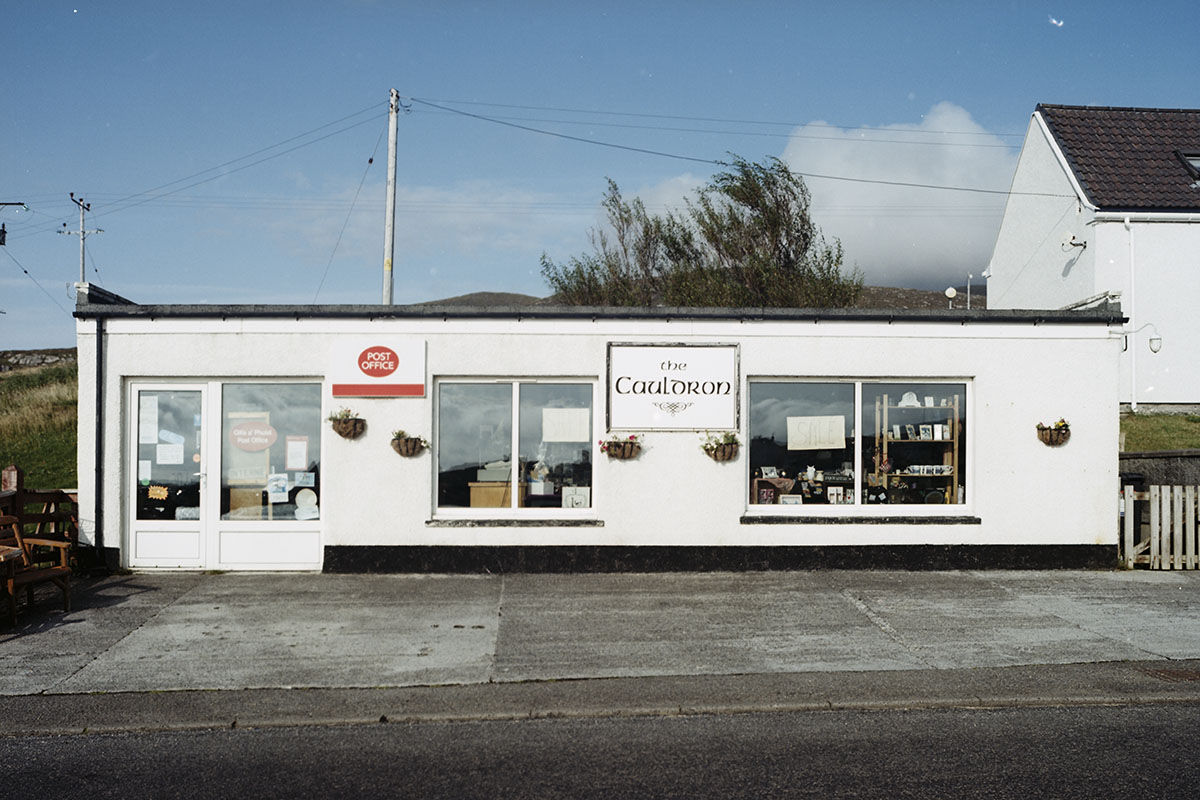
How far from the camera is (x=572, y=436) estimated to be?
35.9ft

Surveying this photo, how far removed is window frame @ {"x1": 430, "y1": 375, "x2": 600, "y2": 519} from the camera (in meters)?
10.8

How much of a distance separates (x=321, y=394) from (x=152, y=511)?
239cm

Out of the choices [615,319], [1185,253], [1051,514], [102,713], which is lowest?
[102,713]

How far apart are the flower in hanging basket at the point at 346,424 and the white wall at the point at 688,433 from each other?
11cm

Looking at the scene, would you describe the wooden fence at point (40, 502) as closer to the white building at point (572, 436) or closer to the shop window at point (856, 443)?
the white building at point (572, 436)

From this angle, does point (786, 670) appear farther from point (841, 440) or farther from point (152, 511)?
point (152, 511)

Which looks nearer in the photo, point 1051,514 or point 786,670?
point 786,670

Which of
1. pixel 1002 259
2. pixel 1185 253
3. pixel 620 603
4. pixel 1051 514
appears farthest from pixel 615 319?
pixel 1002 259

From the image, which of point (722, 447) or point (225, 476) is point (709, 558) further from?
point (225, 476)

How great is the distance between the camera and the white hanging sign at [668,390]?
35.4ft

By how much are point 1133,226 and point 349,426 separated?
70.6 feet

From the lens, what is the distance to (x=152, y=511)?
424 inches

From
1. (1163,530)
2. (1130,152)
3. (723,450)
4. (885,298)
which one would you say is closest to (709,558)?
(723,450)

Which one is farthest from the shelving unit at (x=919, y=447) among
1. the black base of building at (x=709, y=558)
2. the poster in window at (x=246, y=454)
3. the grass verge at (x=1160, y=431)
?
the grass verge at (x=1160, y=431)
